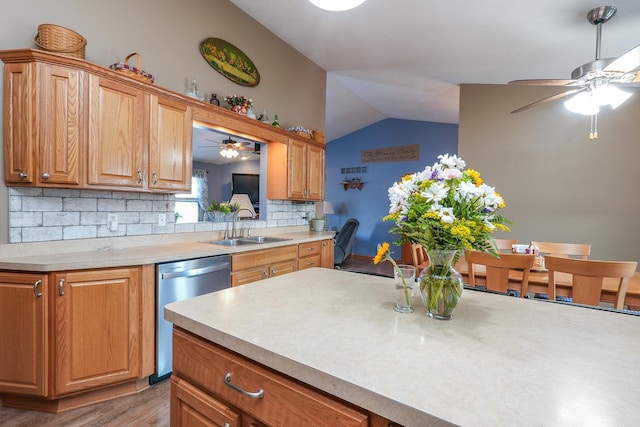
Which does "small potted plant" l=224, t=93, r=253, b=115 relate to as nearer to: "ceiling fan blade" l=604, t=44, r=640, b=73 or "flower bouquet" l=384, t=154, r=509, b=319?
"flower bouquet" l=384, t=154, r=509, b=319

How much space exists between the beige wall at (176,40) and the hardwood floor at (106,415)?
104 cm

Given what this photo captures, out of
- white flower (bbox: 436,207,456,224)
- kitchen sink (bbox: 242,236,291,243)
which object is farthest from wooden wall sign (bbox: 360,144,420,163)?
white flower (bbox: 436,207,456,224)

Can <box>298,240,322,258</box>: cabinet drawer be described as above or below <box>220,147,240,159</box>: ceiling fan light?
below

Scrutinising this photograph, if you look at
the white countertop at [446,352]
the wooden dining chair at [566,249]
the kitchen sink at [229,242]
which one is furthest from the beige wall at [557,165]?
the white countertop at [446,352]

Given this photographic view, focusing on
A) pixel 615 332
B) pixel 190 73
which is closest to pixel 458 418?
pixel 615 332

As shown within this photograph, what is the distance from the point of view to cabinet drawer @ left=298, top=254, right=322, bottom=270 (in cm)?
348

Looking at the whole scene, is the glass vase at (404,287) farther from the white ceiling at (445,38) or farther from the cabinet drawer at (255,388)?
the white ceiling at (445,38)

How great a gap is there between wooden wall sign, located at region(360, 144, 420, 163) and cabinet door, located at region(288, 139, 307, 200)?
12.6 feet

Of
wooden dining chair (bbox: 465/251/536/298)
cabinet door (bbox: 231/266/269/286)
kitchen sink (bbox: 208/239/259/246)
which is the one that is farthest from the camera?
kitchen sink (bbox: 208/239/259/246)

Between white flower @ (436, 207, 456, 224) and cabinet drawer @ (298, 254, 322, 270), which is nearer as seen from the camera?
white flower @ (436, 207, 456, 224)

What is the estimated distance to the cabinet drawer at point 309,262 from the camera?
11.4ft

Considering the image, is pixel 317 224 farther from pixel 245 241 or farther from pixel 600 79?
pixel 600 79

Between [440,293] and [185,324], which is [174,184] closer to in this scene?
[185,324]

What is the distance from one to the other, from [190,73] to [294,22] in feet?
4.78
